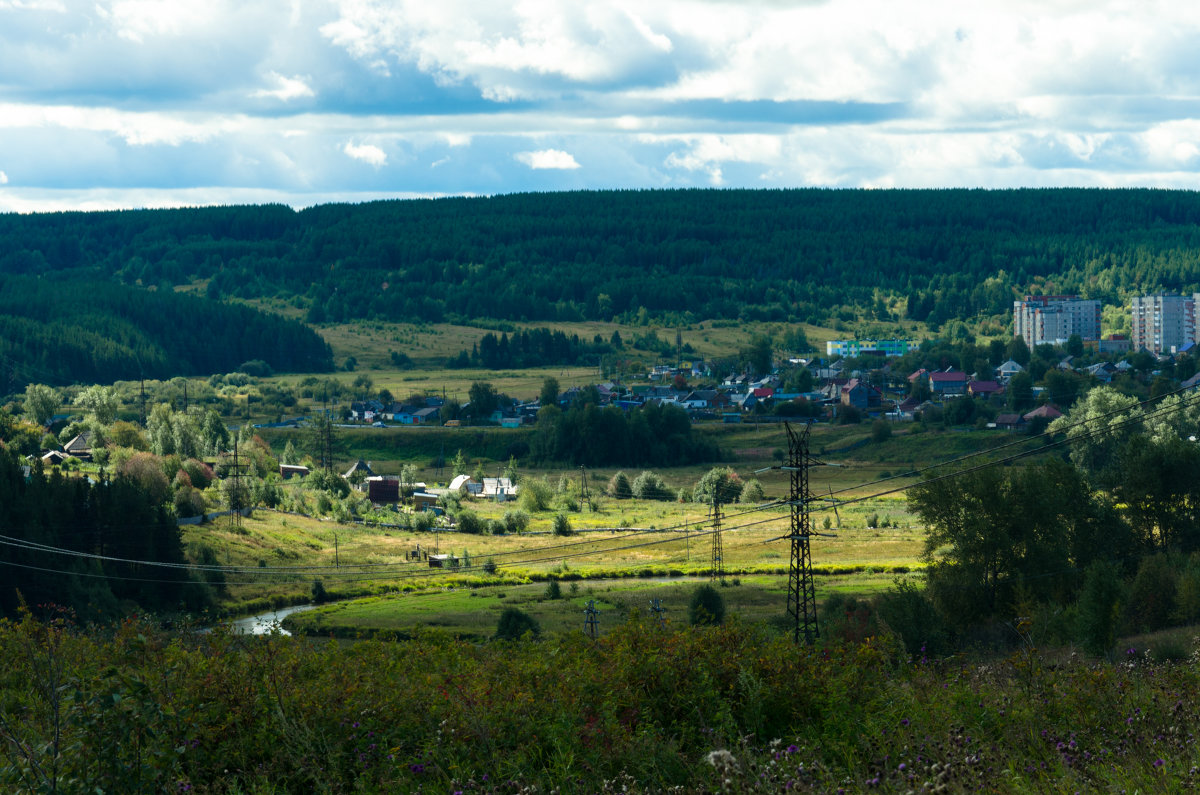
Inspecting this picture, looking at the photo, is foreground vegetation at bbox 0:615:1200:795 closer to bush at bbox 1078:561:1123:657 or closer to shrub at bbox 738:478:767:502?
bush at bbox 1078:561:1123:657

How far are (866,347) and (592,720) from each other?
175 meters

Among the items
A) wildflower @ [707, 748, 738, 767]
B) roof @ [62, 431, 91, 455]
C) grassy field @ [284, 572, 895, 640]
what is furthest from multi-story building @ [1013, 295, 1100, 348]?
wildflower @ [707, 748, 738, 767]

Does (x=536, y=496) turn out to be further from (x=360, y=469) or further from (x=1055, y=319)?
(x=1055, y=319)

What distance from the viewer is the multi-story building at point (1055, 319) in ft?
588

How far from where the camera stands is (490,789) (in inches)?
286

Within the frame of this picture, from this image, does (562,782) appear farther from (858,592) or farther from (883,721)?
(858,592)

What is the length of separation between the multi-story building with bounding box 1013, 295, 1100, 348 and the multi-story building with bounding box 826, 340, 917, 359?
1802 cm

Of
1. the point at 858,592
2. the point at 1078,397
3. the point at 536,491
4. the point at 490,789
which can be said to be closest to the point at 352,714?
the point at 490,789

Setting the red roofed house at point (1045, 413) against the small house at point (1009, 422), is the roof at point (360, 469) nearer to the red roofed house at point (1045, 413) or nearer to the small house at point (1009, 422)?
the small house at point (1009, 422)

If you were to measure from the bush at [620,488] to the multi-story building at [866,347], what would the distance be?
91710mm

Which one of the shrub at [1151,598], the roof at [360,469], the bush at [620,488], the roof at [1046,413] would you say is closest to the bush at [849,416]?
the roof at [1046,413]

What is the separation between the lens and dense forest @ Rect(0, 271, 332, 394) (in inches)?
6038

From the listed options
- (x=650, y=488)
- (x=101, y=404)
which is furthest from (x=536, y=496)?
(x=101, y=404)

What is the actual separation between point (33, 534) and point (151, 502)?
840 cm
